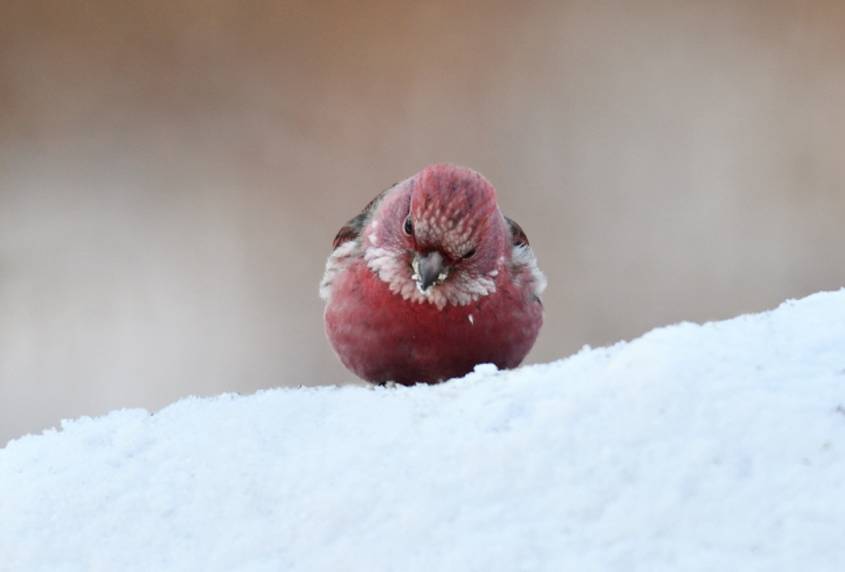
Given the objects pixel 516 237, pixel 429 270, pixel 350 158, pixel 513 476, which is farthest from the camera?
pixel 350 158

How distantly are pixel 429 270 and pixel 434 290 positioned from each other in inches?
1.5

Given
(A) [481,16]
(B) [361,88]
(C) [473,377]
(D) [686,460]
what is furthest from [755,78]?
(D) [686,460]

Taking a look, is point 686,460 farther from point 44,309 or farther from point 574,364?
point 44,309

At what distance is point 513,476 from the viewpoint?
0.66 meters

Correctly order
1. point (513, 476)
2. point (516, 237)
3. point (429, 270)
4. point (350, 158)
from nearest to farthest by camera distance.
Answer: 1. point (513, 476)
2. point (429, 270)
3. point (516, 237)
4. point (350, 158)

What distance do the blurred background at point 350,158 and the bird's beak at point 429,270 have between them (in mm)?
1542

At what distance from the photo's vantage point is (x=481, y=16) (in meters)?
2.65

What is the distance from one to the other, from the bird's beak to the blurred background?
154cm

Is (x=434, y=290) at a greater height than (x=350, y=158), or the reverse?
(x=350, y=158)

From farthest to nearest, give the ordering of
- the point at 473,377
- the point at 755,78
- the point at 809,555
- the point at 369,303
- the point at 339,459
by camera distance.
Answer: the point at 755,78
the point at 369,303
the point at 473,377
the point at 339,459
the point at 809,555

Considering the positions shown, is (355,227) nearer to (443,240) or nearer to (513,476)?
(443,240)

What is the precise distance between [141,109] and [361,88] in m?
0.62

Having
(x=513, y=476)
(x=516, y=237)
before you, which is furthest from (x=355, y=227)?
(x=513, y=476)

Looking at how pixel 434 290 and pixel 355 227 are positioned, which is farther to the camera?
pixel 355 227
